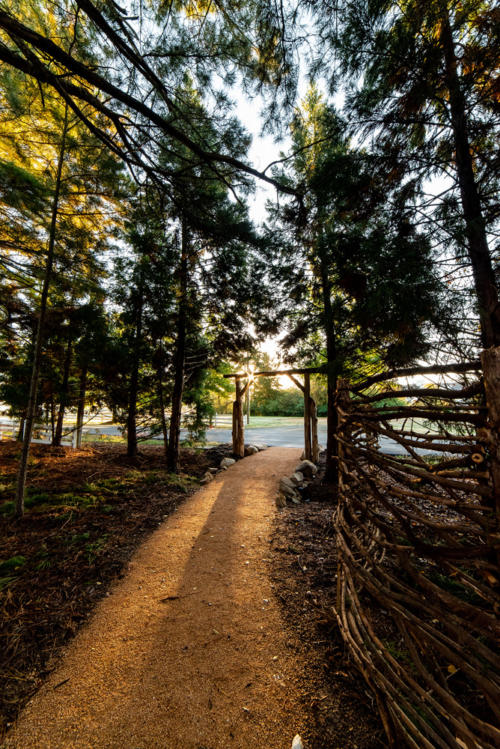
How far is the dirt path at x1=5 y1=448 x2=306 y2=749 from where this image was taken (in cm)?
143

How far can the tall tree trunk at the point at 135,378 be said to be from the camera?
7383 millimetres

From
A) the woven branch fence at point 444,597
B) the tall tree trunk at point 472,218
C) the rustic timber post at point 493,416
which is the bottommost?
the woven branch fence at point 444,597

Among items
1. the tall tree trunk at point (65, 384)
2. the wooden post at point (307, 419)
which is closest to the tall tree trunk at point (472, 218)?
the wooden post at point (307, 419)

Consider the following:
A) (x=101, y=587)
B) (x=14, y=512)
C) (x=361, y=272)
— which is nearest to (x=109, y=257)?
(x=14, y=512)

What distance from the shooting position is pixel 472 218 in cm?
280

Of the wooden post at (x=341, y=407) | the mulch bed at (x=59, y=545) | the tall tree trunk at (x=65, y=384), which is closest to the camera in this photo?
the mulch bed at (x=59, y=545)

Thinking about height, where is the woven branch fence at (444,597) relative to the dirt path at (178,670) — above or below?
above

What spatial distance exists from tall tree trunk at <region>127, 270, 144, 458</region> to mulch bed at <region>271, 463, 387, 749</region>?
5695 millimetres

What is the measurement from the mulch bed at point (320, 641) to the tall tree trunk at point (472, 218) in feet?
10.1

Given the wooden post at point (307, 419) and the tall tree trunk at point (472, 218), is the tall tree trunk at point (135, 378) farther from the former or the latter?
the tall tree trunk at point (472, 218)

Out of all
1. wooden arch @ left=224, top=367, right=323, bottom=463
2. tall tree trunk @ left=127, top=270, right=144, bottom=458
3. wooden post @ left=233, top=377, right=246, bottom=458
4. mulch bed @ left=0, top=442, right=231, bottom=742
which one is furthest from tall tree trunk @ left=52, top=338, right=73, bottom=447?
wooden post @ left=233, top=377, right=246, bottom=458

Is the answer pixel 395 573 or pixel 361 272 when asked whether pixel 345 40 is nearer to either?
pixel 361 272

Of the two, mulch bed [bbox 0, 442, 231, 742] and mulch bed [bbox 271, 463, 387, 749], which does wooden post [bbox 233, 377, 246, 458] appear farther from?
mulch bed [bbox 271, 463, 387, 749]

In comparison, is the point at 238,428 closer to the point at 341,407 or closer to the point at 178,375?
the point at 178,375
